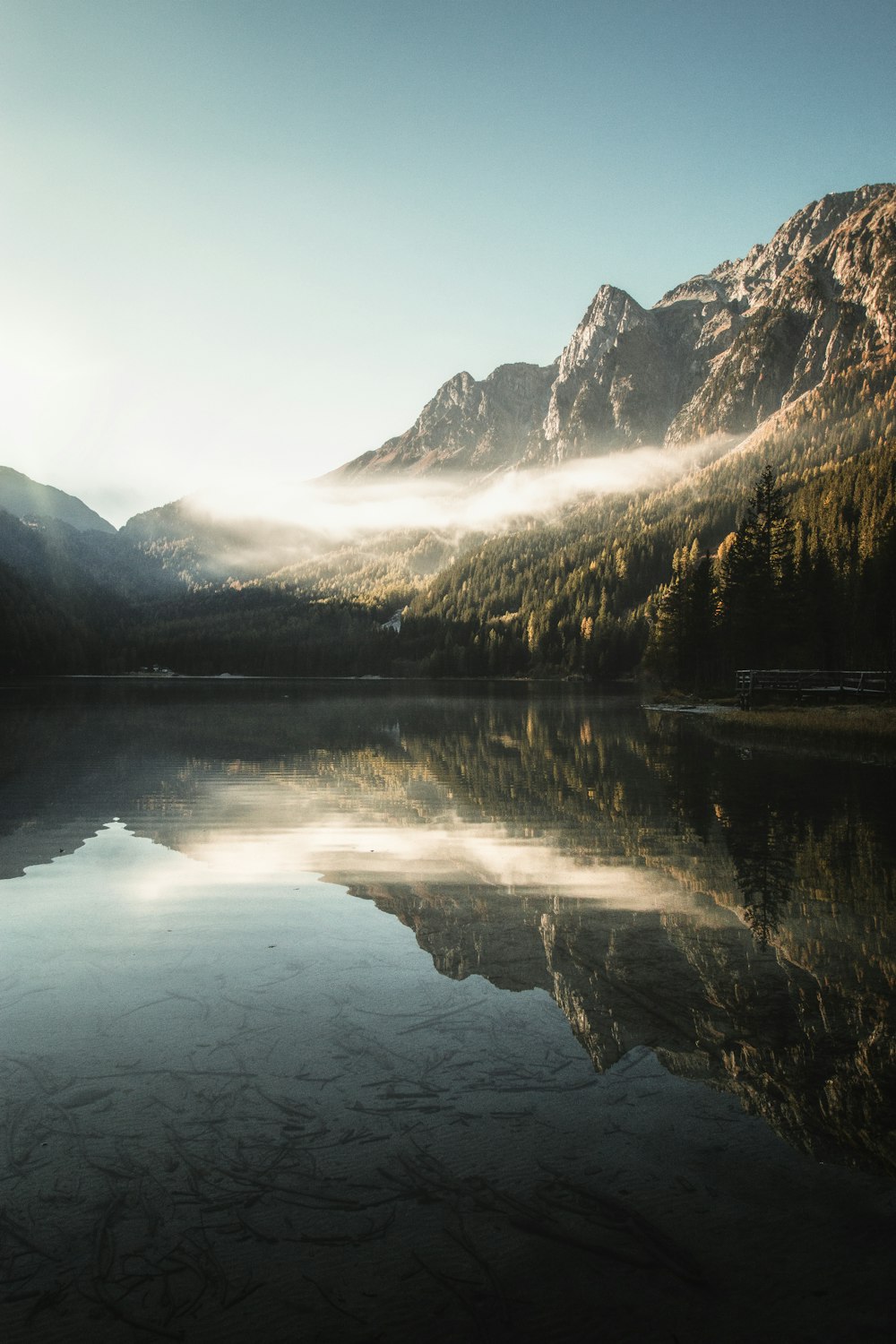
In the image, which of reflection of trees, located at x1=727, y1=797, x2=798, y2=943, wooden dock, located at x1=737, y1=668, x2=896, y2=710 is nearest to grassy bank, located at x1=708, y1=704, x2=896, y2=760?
wooden dock, located at x1=737, y1=668, x2=896, y2=710

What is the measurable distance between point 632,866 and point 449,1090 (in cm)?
788

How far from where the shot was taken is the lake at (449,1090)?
379 cm

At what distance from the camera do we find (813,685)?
179ft

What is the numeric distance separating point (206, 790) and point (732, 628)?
6429 cm

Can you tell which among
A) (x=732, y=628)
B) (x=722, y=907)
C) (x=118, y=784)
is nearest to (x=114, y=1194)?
(x=722, y=907)

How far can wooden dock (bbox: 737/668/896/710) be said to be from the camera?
48.7m

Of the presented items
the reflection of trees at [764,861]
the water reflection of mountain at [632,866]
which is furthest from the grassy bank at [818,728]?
the reflection of trees at [764,861]

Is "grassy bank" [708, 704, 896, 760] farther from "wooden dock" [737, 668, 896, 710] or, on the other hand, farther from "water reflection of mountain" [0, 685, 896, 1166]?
"water reflection of mountain" [0, 685, 896, 1166]

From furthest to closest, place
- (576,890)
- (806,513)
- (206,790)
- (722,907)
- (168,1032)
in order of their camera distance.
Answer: (806,513) → (206,790) → (576,890) → (722,907) → (168,1032)

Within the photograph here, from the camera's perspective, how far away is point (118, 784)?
73.3ft

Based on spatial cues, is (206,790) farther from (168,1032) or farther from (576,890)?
(168,1032)

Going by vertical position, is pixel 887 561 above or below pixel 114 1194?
above

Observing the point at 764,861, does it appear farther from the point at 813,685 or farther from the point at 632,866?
the point at 813,685

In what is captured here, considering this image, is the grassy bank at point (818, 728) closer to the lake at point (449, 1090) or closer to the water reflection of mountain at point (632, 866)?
the water reflection of mountain at point (632, 866)
